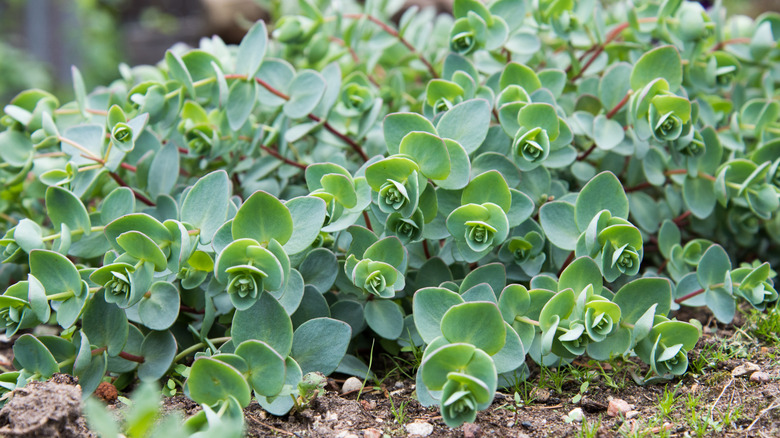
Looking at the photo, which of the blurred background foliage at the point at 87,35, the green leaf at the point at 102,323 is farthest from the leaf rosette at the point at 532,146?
the blurred background foliage at the point at 87,35

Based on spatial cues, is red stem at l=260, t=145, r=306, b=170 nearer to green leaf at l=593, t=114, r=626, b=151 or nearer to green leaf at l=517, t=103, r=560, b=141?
green leaf at l=517, t=103, r=560, b=141

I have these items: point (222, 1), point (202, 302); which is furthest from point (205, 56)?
point (222, 1)

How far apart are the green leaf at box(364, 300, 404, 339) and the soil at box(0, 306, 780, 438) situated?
121 millimetres

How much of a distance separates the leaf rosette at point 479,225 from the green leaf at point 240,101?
60cm

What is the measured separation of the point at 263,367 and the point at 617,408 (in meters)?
0.68

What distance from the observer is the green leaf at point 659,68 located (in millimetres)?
1470

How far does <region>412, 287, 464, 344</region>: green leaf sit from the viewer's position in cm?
115

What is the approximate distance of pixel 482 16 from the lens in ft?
5.36

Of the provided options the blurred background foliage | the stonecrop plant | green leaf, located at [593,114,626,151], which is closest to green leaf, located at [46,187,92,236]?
the stonecrop plant

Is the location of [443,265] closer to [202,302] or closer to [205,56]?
[202,302]

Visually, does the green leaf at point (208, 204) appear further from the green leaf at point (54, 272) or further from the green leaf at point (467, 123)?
the green leaf at point (467, 123)

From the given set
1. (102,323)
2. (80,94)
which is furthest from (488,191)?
(80,94)

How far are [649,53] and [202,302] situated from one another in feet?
3.91

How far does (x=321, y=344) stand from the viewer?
1.23 m
